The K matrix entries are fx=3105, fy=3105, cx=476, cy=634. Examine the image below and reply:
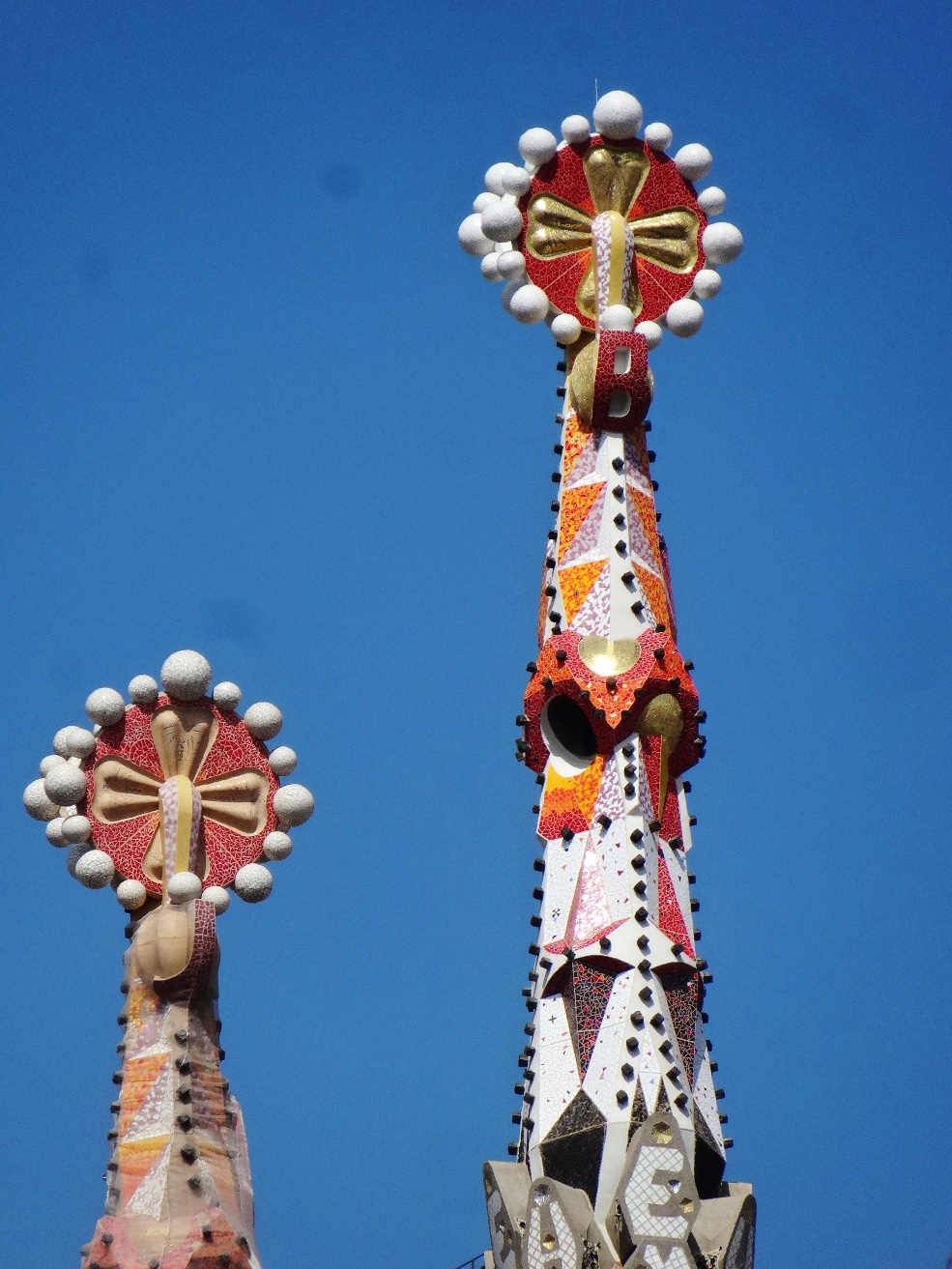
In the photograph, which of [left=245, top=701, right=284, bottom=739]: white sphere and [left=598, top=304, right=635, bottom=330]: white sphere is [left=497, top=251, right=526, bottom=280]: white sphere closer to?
[left=598, top=304, right=635, bottom=330]: white sphere

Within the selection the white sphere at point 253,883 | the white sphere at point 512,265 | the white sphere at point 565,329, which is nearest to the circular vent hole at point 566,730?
the white sphere at point 253,883

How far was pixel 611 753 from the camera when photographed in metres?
20.8

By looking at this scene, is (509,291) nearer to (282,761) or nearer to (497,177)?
(497,177)

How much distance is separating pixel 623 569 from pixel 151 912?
402cm

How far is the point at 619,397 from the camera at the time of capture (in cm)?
2178

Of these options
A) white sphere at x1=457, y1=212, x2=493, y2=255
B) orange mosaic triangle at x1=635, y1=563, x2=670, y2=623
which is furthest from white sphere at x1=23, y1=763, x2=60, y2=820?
white sphere at x1=457, y1=212, x2=493, y2=255

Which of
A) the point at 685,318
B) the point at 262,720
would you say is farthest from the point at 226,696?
the point at 685,318

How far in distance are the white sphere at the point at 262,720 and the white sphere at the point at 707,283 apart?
4463 mm

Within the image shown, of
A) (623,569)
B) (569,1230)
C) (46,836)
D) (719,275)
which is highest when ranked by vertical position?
(719,275)

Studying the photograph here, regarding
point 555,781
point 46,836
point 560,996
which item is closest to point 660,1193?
point 560,996

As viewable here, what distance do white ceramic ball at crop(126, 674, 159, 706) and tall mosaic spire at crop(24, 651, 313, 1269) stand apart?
14 millimetres

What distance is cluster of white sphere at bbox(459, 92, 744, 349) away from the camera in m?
22.2

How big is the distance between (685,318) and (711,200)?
1.07 m

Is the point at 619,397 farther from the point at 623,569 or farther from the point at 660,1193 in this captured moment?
the point at 660,1193
